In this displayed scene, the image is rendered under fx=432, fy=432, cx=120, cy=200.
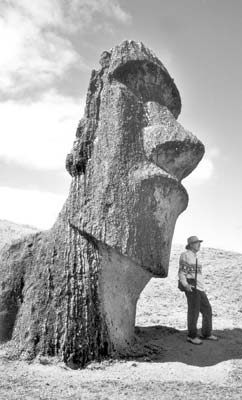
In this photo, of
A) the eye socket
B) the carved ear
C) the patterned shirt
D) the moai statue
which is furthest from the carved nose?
the patterned shirt

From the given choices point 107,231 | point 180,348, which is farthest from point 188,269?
point 107,231

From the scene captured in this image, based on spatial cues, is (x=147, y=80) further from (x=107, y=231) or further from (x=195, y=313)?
(x=195, y=313)

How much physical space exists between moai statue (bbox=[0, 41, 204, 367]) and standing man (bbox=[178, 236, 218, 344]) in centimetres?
103

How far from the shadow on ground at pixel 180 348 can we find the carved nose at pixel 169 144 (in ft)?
8.97

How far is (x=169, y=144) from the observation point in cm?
650

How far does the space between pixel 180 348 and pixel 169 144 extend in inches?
127

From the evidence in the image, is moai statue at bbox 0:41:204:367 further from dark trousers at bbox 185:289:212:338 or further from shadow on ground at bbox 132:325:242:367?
dark trousers at bbox 185:289:212:338

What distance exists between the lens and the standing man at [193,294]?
7.35 meters

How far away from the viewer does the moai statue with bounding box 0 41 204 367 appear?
6.02m

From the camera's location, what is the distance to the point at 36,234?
6883 mm

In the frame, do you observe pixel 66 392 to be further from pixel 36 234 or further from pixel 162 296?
pixel 162 296

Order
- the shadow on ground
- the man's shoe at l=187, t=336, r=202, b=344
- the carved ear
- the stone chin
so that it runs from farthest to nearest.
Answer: the man's shoe at l=187, t=336, r=202, b=344, the carved ear, the shadow on ground, the stone chin

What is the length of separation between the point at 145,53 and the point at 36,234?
11.1ft

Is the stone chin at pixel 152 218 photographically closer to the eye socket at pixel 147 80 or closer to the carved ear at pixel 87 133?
the carved ear at pixel 87 133
